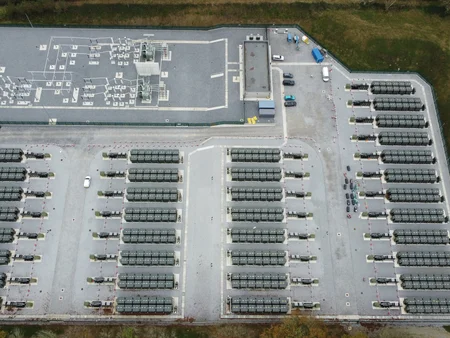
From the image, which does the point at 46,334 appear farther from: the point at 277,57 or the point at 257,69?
the point at 277,57

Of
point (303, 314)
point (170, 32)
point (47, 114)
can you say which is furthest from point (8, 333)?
point (170, 32)

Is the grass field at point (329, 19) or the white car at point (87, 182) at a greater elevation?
the grass field at point (329, 19)

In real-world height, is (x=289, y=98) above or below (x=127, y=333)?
above

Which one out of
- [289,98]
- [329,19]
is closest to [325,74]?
[289,98]

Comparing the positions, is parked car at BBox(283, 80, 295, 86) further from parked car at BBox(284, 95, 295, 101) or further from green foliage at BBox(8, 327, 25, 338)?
green foliage at BBox(8, 327, 25, 338)

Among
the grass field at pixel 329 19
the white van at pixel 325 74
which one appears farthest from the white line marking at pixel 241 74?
the white van at pixel 325 74

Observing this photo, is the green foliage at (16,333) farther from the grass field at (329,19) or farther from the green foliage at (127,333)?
the grass field at (329,19)

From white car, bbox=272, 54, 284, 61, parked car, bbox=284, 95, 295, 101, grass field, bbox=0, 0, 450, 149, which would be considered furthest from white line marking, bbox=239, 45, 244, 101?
parked car, bbox=284, 95, 295, 101

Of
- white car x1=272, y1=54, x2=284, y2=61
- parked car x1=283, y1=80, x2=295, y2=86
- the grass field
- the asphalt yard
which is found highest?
the grass field
